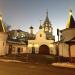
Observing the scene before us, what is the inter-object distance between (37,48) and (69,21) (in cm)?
1555

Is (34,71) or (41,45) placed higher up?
(41,45)

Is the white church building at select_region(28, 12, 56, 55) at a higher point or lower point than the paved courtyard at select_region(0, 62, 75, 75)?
higher

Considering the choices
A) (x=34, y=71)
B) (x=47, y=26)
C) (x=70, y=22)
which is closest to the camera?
(x=34, y=71)

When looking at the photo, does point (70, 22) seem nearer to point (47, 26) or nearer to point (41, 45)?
point (41, 45)

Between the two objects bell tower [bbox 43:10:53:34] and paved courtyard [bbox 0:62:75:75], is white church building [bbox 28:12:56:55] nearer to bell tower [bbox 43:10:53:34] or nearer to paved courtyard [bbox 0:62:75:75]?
bell tower [bbox 43:10:53:34]

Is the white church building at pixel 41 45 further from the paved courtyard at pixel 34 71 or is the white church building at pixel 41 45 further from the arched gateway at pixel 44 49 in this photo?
the paved courtyard at pixel 34 71

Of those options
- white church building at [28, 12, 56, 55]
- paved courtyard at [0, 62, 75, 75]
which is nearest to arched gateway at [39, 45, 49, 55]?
white church building at [28, 12, 56, 55]

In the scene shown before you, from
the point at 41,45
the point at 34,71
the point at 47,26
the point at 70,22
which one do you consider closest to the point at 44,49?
the point at 41,45

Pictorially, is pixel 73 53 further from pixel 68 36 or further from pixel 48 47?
pixel 48 47

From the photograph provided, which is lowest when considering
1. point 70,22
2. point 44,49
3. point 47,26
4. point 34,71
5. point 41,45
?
point 34,71

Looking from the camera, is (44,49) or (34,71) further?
(44,49)

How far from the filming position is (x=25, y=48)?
5109 centimetres

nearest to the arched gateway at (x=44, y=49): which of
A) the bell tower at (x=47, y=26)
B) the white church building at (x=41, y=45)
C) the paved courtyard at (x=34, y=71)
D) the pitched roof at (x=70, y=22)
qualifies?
the white church building at (x=41, y=45)

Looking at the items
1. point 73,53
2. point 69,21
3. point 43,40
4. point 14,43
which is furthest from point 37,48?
point 73,53
